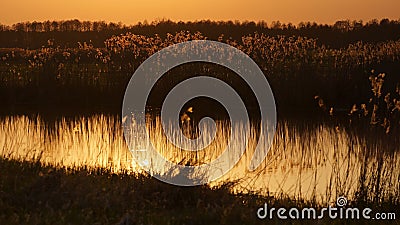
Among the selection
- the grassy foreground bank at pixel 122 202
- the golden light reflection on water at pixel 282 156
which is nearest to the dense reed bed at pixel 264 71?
the golden light reflection on water at pixel 282 156

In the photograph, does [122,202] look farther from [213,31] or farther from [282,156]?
[213,31]

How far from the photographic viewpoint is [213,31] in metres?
37.0

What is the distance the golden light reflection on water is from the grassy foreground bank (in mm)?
499

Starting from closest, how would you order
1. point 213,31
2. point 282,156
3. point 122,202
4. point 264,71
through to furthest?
point 122,202
point 282,156
point 264,71
point 213,31

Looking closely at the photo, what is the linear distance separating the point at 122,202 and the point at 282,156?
3496 millimetres

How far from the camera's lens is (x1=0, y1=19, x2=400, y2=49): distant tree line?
26.9 metres

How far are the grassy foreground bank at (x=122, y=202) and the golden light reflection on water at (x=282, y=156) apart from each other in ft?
1.64

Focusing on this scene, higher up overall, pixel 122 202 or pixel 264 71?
pixel 264 71

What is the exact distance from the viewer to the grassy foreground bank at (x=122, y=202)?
18.1 feet

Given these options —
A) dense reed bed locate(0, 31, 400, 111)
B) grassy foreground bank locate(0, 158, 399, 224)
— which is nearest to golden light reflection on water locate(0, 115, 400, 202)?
grassy foreground bank locate(0, 158, 399, 224)

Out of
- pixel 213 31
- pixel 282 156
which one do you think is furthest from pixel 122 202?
pixel 213 31

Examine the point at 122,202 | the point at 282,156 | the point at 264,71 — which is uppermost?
the point at 264,71

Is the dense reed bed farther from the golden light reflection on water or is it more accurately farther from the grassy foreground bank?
the grassy foreground bank

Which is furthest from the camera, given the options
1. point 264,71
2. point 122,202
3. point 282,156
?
point 264,71
